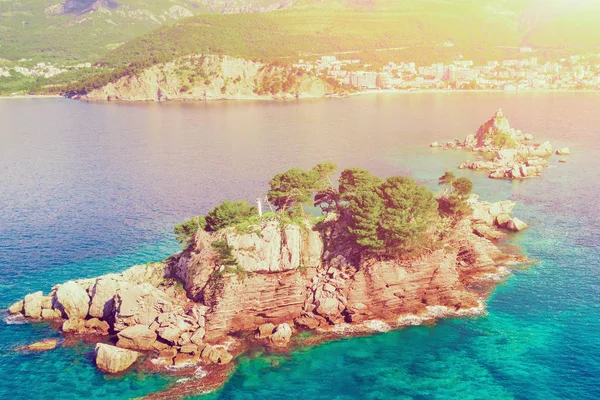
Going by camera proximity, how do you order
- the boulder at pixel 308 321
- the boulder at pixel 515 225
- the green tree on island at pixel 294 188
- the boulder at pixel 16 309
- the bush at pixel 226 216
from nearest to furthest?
the boulder at pixel 308 321 < the boulder at pixel 16 309 < the bush at pixel 226 216 < the green tree on island at pixel 294 188 < the boulder at pixel 515 225

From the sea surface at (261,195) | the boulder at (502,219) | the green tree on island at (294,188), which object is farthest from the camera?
the boulder at (502,219)

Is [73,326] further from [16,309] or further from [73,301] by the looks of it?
[16,309]

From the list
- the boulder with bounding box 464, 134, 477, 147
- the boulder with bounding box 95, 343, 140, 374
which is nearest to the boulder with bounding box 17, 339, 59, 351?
the boulder with bounding box 95, 343, 140, 374

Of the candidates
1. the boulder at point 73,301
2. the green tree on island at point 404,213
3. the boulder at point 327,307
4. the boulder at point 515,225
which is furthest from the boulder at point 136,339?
the boulder at point 515,225

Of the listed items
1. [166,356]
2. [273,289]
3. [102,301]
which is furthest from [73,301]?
[273,289]

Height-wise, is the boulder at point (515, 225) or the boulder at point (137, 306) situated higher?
the boulder at point (515, 225)

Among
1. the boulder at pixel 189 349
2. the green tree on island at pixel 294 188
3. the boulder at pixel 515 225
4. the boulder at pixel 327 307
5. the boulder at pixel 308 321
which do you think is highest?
the green tree on island at pixel 294 188

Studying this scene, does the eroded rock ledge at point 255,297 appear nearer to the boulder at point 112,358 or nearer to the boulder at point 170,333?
the boulder at point 170,333

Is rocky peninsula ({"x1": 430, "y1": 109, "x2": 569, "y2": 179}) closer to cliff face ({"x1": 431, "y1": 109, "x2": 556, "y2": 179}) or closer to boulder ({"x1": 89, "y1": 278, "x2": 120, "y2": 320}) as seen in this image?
cliff face ({"x1": 431, "y1": 109, "x2": 556, "y2": 179})
